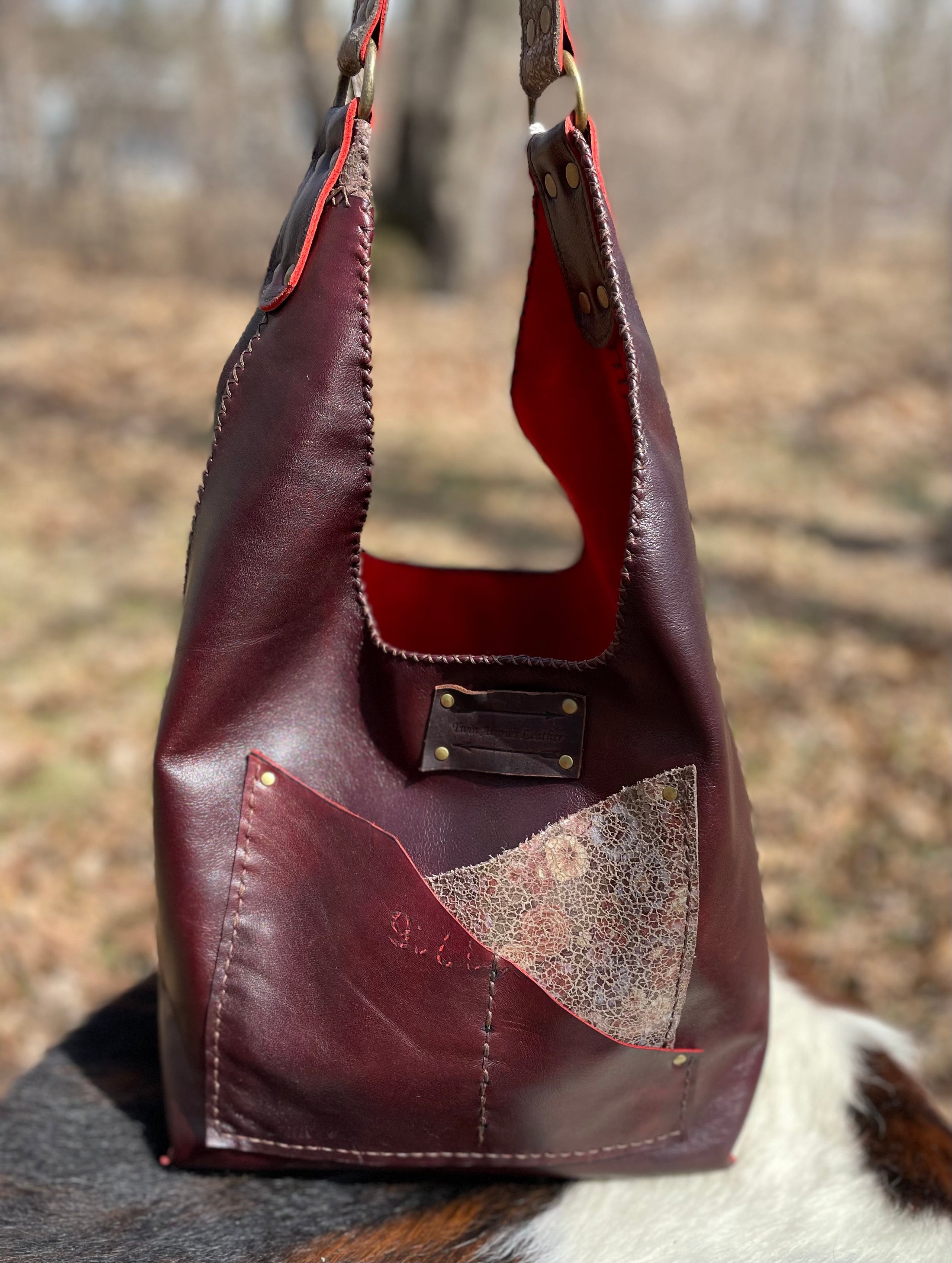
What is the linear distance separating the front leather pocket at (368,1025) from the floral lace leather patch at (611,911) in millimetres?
33

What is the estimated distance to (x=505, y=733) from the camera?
1.07 metres

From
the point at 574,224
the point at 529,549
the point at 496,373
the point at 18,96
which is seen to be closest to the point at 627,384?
the point at 574,224

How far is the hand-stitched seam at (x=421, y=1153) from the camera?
1066mm

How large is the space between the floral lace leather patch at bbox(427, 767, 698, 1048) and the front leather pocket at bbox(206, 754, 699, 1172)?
1.3 inches

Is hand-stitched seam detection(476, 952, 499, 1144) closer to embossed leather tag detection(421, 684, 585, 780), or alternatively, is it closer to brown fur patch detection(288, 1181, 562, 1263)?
brown fur patch detection(288, 1181, 562, 1263)

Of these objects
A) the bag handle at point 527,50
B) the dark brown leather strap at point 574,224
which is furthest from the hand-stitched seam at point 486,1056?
the bag handle at point 527,50

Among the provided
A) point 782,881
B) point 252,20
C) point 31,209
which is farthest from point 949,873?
point 252,20

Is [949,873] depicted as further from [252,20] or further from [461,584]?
[252,20]

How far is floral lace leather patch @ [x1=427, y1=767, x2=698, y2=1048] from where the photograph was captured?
103cm

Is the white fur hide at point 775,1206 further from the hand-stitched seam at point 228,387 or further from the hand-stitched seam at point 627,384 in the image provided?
the hand-stitched seam at point 228,387

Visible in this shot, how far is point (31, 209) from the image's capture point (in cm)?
1014

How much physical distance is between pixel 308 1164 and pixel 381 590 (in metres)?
0.64

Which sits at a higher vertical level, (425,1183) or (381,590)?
(381,590)

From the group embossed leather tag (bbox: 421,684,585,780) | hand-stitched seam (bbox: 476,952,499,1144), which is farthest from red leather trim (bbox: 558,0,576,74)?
hand-stitched seam (bbox: 476,952,499,1144)
